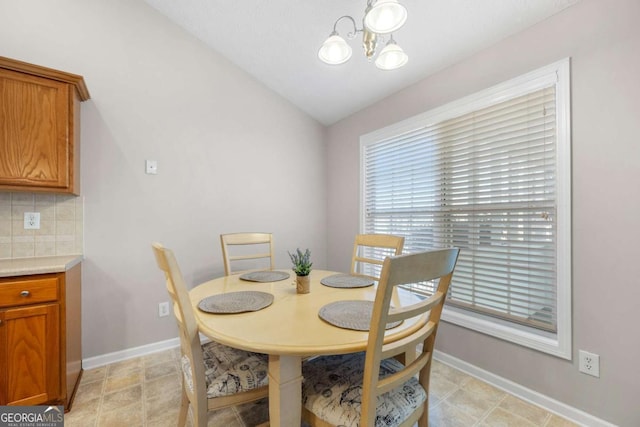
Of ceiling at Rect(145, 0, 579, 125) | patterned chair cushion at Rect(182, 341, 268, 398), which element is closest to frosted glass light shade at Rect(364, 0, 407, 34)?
ceiling at Rect(145, 0, 579, 125)

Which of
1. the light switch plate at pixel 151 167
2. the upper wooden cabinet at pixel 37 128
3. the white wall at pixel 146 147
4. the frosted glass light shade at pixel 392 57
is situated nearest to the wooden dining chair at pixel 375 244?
the frosted glass light shade at pixel 392 57

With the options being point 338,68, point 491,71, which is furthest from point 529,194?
point 338,68

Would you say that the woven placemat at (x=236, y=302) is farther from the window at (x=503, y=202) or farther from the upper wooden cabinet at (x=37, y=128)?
the window at (x=503, y=202)

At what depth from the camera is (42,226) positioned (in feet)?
6.51

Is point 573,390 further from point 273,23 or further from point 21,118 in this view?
point 21,118

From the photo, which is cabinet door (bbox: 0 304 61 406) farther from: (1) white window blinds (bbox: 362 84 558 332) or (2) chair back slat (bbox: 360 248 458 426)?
(1) white window blinds (bbox: 362 84 558 332)

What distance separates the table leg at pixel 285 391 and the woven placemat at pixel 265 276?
818 millimetres

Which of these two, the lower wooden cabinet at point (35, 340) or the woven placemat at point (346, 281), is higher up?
the woven placemat at point (346, 281)

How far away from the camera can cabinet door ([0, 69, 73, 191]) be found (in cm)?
168

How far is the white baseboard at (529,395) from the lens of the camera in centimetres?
150

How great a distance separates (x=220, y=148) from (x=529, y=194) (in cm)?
255

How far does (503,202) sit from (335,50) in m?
1.46

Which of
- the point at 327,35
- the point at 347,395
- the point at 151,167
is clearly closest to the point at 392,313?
the point at 347,395

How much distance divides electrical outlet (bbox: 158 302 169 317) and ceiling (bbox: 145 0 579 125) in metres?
2.39
